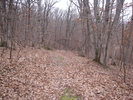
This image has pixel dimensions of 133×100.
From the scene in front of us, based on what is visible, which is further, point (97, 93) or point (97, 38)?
point (97, 38)

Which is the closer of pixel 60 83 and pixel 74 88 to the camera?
pixel 74 88

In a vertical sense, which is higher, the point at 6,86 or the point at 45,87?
the point at 6,86

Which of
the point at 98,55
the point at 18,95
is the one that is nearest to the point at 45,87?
the point at 18,95

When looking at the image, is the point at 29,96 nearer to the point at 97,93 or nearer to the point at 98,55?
the point at 97,93

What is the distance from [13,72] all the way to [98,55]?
6.69 metres

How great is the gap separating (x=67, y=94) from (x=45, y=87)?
3.69 ft

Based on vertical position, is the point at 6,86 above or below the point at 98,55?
below

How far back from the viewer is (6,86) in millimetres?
3848

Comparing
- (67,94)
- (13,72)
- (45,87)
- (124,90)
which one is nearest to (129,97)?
(124,90)

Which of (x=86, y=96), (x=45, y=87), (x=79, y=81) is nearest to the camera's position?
(x=86, y=96)

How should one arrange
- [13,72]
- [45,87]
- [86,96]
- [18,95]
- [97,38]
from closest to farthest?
[18,95] → [86,96] → [45,87] → [13,72] → [97,38]

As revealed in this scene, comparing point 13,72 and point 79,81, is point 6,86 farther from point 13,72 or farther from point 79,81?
point 79,81

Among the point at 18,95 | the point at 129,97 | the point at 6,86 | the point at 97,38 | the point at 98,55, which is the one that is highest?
the point at 97,38

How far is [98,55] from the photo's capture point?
8.57 m
